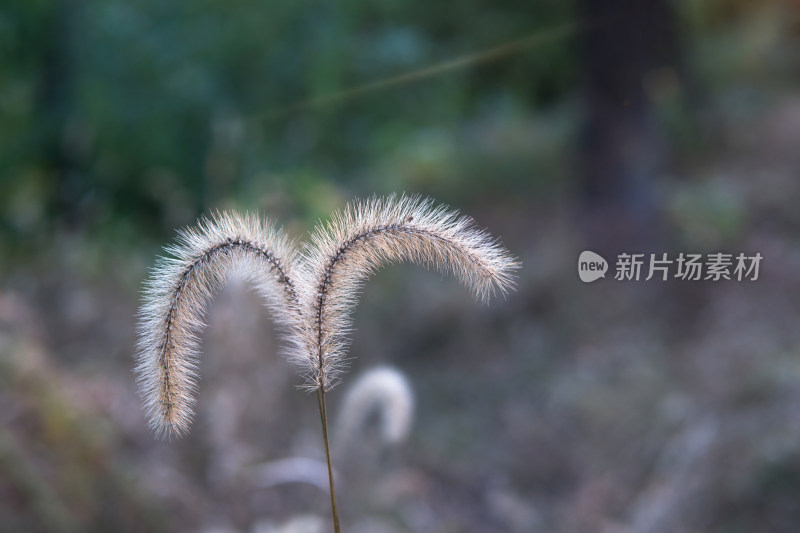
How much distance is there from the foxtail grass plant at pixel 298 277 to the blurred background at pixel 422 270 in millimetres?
2164

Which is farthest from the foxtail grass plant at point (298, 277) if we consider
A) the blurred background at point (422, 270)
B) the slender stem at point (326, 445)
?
the blurred background at point (422, 270)

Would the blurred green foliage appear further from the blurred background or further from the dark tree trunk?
the dark tree trunk

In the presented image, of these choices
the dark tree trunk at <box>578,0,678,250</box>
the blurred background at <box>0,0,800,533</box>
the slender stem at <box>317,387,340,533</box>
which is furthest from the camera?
the dark tree trunk at <box>578,0,678,250</box>

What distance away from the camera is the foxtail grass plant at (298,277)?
125 cm

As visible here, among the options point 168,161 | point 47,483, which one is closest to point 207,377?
point 47,483

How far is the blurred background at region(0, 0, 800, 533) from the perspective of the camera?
3.91 metres

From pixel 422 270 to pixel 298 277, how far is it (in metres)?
5.86

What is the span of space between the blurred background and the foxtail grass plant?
216 centimetres

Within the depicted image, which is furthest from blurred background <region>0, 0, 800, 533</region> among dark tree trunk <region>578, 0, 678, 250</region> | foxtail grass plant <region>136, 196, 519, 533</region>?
foxtail grass plant <region>136, 196, 519, 533</region>

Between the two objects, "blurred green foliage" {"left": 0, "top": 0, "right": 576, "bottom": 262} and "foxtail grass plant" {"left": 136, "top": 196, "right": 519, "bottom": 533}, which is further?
"blurred green foliage" {"left": 0, "top": 0, "right": 576, "bottom": 262}

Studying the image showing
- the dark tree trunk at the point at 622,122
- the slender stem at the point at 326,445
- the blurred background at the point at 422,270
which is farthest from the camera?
the dark tree trunk at the point at 622,122

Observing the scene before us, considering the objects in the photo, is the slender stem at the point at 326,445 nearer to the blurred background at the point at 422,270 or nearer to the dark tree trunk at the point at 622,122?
the blurred background at the point at 422,270

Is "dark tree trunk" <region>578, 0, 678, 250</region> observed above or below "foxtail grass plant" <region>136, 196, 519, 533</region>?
above

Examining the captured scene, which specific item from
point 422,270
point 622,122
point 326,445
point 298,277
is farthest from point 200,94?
point 326,445
